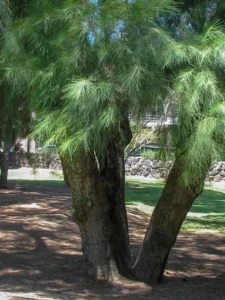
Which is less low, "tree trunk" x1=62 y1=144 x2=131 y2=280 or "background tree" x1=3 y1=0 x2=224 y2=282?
"background tree" x1=3 y1=0 x2=224 y2=282

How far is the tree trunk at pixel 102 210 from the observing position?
7867mm

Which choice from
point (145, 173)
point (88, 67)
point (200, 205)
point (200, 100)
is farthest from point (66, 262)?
point (145, 173)

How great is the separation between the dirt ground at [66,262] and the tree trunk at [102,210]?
13.1 inches

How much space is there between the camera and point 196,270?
10555 millimetres

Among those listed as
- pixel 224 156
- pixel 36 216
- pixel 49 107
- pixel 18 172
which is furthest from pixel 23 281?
pixel 18 172

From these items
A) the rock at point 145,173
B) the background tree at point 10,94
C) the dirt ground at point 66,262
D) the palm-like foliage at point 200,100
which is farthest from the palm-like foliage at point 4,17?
the rock at point 145,173

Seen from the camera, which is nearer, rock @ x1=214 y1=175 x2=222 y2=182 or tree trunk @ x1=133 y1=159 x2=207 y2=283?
tree trunk @ x1=133 y1=159 x2=207 y2=283

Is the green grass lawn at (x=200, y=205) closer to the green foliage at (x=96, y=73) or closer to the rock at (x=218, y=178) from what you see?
the rock at (x=218, y=178)

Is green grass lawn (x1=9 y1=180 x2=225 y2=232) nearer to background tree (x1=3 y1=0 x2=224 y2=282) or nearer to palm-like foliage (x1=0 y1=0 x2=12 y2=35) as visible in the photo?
palm-like foliage (x1=0 y1=0 x2=12 y2=35)

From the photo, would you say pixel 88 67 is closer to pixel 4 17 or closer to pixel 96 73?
pixel 96 73

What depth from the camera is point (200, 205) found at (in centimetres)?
2278

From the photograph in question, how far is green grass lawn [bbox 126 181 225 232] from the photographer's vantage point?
16828mm

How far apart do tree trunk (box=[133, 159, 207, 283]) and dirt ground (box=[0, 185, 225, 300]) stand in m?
0.25

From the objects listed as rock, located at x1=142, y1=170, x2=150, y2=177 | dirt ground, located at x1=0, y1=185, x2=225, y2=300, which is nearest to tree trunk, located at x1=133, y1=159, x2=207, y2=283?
dirt ground, located at x1=0, y1=185, x2=225, y2=300
